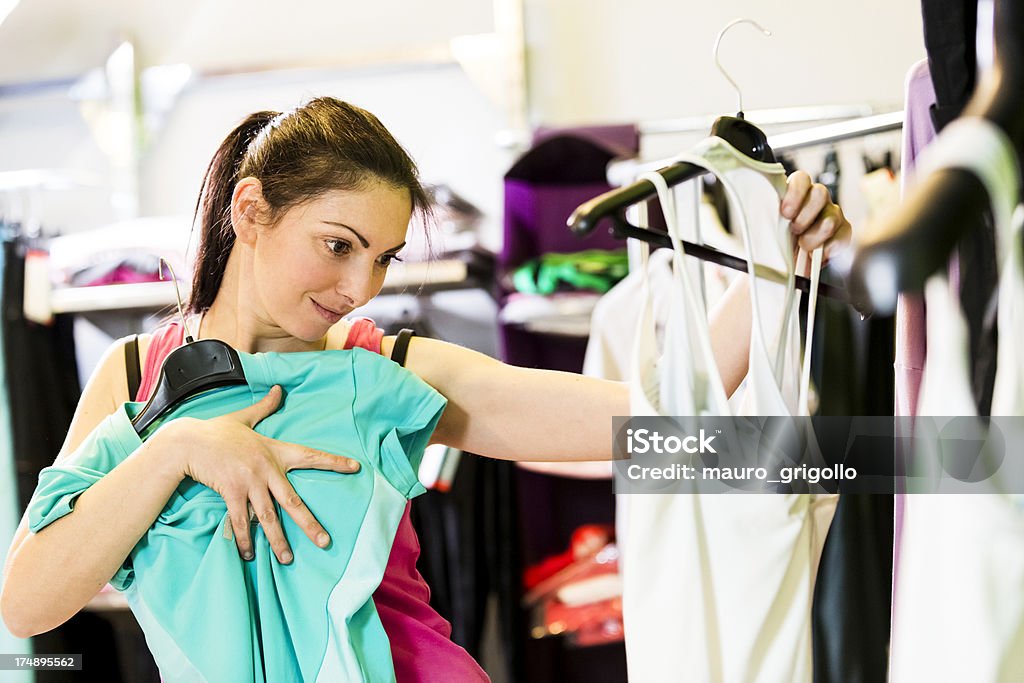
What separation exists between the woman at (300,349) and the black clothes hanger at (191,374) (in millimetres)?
41

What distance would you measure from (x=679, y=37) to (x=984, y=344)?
46.9 inches

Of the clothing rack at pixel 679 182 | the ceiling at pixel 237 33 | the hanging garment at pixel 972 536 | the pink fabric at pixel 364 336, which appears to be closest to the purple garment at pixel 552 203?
the ceiling at pixel 237 33

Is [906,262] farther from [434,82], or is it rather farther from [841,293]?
[434,82]

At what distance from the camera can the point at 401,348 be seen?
0.97 metres

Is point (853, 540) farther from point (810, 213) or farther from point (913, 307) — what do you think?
point (810, 213)

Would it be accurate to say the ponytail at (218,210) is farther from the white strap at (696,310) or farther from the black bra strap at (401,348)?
the white strap at (696,310)

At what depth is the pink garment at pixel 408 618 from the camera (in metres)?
0.89

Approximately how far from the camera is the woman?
0.77m

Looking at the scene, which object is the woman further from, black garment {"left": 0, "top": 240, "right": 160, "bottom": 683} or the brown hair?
black garment {"left": 0, "top": 240, "right": 160, "bottom": 683}

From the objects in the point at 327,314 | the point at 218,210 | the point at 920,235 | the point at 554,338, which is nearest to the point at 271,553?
the point at 327,314

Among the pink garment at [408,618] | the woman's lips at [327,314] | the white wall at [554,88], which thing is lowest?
the pink garment at [408,618]

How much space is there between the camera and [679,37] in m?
1.79

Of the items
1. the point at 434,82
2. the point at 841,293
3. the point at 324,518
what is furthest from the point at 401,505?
the point at 434,82

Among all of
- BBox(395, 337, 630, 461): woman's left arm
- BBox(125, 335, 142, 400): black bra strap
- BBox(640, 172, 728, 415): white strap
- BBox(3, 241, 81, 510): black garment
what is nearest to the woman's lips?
BBox(395, 337, 630, 461): woman's left arm
